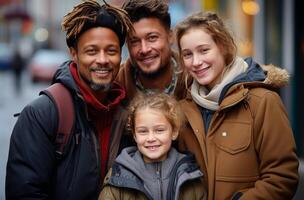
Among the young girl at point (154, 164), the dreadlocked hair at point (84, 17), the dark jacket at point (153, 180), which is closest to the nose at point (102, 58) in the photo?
the dreadlocked hair at point (84, 17)

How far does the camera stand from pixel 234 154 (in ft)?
11.6

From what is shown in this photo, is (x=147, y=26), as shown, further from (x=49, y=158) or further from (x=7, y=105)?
(x=7, y=105)

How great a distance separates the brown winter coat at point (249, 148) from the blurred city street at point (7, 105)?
4.48 metres

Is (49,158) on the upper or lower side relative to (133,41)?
lower

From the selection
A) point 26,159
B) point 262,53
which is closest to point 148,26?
point 26,159

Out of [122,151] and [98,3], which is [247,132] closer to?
[122,151]

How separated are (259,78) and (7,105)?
18.9 meters

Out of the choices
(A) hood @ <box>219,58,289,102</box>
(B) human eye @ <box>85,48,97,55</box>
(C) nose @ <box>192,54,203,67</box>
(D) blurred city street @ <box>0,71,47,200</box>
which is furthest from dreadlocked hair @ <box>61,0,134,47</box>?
(D) blurred city street @ <box>0,71,47,200</box>

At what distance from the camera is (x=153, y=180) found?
361 centimetres

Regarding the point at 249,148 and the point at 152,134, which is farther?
the point at 152,134

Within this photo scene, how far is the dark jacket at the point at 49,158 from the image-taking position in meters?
3.53

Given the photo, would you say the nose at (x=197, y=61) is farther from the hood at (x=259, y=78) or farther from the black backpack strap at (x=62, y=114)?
the black backpack strap at (x=62, y=114)

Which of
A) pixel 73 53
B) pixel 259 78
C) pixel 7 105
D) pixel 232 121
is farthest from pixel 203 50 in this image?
pixel 7 105

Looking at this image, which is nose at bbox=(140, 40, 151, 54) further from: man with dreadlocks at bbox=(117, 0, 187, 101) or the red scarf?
the red scarf
